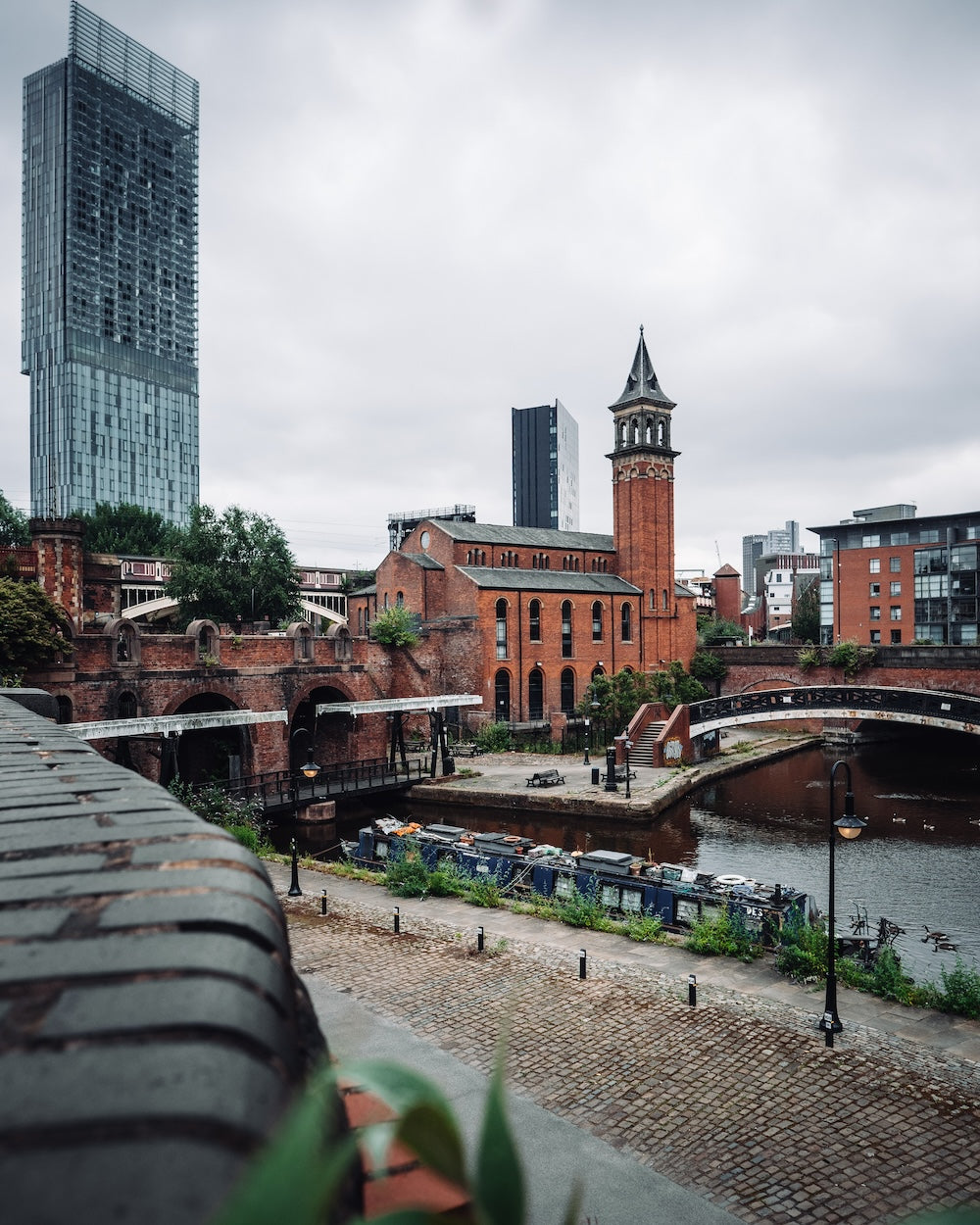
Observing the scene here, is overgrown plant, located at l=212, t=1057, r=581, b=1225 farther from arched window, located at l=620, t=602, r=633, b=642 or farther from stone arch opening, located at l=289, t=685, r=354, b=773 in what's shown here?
arched window, located at l=620, t=602, r=633, b=642

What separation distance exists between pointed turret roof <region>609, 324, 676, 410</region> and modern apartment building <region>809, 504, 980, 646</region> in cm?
1943

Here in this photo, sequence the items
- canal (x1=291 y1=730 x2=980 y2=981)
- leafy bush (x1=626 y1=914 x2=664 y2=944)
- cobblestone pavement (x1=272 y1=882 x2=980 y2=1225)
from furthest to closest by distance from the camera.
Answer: canal (x1=291 y1=730 x2=980 y2=981), leafy bush (x1=626 y1=914 x2=664 y2=944), cobblestone pavement (x1=272 y1=882 x2=980 y2=1225)

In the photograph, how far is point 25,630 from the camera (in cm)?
2647

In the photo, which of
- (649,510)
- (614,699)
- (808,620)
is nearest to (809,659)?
(614,699)

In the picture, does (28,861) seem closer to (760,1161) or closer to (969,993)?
(760,1161)

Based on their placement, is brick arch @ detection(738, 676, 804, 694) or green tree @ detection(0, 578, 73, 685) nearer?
green tree @ detection(0, 578, 73, 685)

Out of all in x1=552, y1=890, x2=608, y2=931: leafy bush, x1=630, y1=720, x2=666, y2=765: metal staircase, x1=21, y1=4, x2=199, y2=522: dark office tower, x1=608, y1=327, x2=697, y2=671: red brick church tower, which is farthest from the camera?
x1=21, y1=4, x2=199, y2=522: dark office tower

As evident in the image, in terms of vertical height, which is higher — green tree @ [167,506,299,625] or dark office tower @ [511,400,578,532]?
dark office tower @ [511,400,578,532]

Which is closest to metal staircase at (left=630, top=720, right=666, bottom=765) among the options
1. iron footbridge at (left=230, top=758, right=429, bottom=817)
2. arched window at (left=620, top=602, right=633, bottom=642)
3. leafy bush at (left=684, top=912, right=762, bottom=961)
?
iron footbridge at (left=230, top=758, right=429, bottom=817)

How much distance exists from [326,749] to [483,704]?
11.0 m

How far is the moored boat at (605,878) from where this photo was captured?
17312 millimetres

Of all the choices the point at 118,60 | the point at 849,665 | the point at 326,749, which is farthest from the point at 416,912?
the point at 118,60

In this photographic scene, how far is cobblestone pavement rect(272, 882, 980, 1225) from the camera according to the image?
337 inches

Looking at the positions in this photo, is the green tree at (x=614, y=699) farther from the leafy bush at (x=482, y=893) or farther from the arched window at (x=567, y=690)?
the leafy bush at (x=482, y=893)
